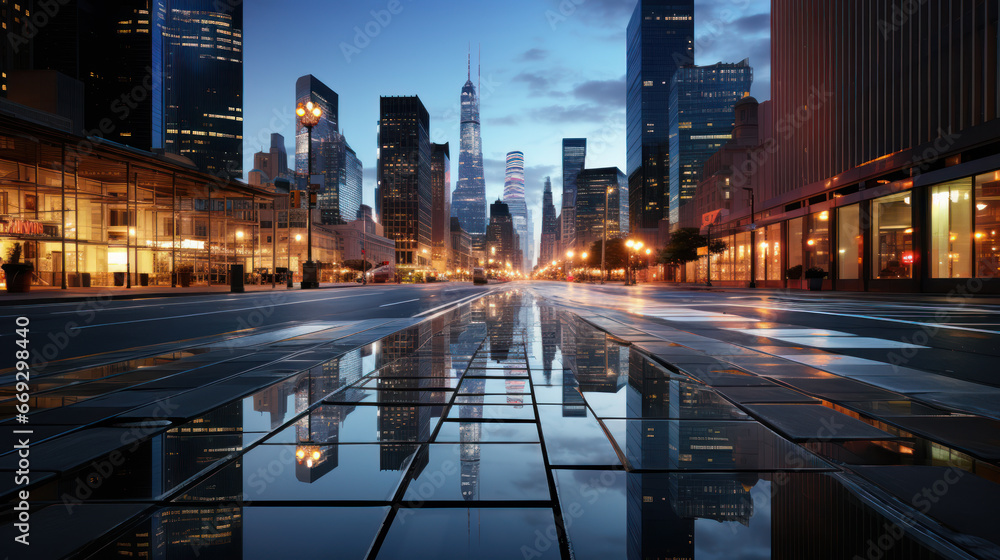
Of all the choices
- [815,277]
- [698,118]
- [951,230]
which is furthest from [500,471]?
[698,118]

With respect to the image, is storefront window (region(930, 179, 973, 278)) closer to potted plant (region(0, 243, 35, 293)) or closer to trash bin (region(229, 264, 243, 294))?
trash bin (region(229, 264, 243, 294))

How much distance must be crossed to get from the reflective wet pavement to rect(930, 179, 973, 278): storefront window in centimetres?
3668

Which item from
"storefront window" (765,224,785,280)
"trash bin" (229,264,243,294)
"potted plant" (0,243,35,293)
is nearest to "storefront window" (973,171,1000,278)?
"storefront window" (765,224,785,280)

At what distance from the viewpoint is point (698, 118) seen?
14838cm

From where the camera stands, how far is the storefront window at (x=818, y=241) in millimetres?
45094

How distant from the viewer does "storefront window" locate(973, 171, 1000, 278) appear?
28248 mm

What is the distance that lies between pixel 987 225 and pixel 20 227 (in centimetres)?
6044

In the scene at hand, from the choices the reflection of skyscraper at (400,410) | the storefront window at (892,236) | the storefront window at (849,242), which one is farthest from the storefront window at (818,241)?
the reflection of skyscraper at (400,410)

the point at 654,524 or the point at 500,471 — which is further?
the point at 500,471

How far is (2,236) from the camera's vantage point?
29.7 m

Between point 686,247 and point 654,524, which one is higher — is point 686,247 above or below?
above

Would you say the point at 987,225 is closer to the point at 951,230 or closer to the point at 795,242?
the point at 951,230

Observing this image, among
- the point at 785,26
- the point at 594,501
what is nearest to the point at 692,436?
the point at 594,501

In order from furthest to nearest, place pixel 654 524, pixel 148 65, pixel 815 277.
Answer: pixel 148 65, pixel 815 277, pixel 654 524
